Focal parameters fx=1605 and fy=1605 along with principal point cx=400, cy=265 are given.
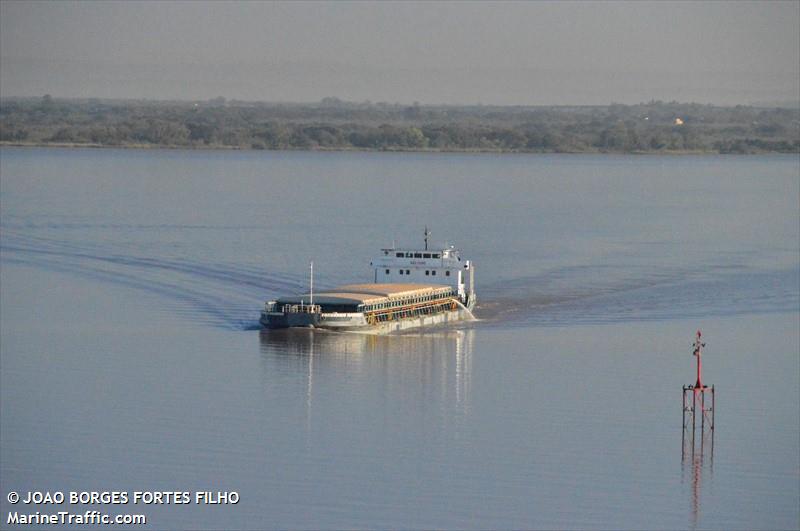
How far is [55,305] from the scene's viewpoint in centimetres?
5894

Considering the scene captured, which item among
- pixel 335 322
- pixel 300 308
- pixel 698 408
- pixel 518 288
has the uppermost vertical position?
pixel 518 288

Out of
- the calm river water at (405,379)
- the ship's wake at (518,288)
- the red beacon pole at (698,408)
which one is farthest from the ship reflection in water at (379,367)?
the red beacon pole at (698,408)

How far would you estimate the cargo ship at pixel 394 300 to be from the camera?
5419cm

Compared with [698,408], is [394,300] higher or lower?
higher

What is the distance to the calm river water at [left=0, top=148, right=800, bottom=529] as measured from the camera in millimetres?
34375

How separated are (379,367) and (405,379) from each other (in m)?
2.10

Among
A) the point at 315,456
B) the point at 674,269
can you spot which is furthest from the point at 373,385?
the point at 674,269

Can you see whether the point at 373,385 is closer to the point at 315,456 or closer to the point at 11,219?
the point at 315,456

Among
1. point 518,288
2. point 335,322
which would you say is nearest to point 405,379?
point 335,322

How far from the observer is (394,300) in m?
57.4

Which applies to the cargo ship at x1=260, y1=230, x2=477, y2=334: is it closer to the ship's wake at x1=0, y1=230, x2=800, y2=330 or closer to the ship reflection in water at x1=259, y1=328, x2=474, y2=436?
the ship reflection in water at x1=259, y1=328, x2=474, y2=436

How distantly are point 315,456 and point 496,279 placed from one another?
3483 centimetres

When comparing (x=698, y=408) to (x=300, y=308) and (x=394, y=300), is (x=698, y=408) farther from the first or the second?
(x=394, y=300)

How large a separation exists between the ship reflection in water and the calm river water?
13cm
